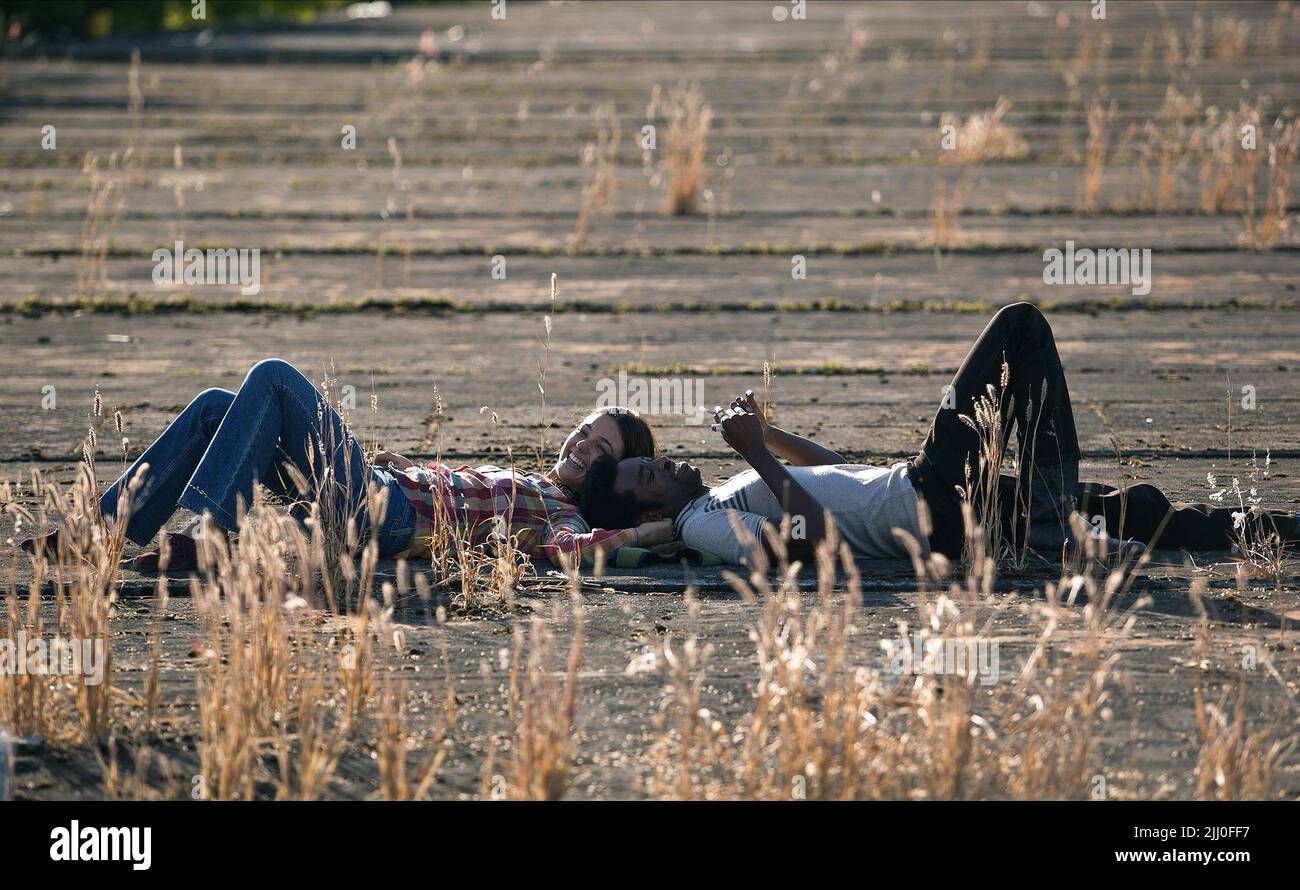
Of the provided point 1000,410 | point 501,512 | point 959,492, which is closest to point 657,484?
point 501,512

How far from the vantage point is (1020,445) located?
482 cm

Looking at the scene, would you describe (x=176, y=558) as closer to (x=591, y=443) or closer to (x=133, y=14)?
(x=591, y=443)

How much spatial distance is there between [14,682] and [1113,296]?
6641mm

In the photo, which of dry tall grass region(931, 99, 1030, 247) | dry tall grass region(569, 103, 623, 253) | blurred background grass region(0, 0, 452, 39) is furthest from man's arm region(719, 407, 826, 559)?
blurred background grass region(0, 0, 452, 39)

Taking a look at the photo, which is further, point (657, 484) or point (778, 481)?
point (657, 484)

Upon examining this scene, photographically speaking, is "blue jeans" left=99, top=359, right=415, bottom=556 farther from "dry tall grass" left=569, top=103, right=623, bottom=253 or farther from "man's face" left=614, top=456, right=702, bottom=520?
"dry tall grass" left=569, top=103, right=623, bottom=253

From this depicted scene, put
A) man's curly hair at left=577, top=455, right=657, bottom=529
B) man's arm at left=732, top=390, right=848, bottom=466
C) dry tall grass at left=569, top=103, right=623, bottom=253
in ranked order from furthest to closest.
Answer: dry tall grass at left=569, top=103, right=623, bottom=253, man's arm at left=732, top=390, right=848, bottom=466, man's curly hair at left=577, top=455, right=657, bottom=529

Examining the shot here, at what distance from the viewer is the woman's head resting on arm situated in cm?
494

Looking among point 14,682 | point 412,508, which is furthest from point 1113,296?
point 14,682

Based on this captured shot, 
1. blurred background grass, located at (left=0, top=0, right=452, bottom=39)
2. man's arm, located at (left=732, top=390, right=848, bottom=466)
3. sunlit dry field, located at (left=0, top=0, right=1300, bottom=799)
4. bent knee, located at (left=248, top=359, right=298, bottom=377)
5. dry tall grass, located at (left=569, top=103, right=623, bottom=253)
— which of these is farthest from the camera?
blurred background grass, located at (left=0, top=0, right=452, bottom=39)

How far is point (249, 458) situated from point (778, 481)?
1439mm

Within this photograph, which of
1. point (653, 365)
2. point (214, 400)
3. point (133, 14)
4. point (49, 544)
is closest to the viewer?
point (49, 544)

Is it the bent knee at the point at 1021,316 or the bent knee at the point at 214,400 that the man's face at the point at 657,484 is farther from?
the bent knee at the point at 214,400

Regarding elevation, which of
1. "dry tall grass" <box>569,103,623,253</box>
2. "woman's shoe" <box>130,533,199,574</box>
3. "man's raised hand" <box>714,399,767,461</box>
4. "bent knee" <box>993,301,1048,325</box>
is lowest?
"woman's shoe" <box>130,533,199,574</box>
